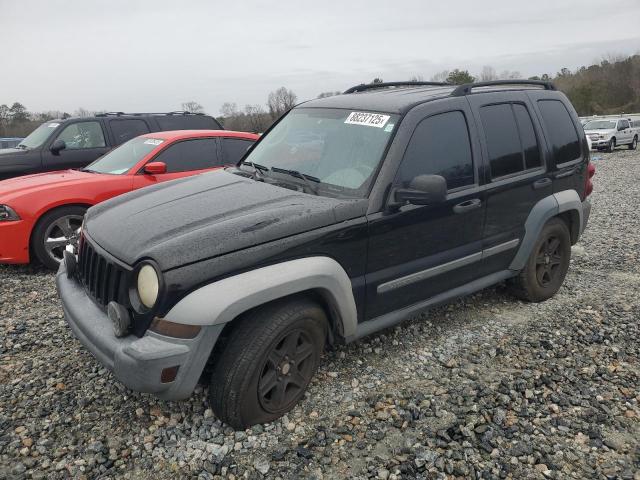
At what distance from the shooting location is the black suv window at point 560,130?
13.9 feet

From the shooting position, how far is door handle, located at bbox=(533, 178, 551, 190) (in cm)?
403

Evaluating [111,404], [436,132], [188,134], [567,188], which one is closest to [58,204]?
[188,134]

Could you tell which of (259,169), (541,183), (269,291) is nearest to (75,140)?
(259,169)

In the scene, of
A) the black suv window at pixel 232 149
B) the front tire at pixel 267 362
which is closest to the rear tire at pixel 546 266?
the front tire at pixel 267 362

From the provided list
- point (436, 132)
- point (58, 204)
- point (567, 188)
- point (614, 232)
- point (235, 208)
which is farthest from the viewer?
point (614, 232)

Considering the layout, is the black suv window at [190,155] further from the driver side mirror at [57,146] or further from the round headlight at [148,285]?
the round headlight at [148,285]

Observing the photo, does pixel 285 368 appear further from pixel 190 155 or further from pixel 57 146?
pixel 57 146

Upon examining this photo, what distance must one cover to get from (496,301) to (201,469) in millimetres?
3161

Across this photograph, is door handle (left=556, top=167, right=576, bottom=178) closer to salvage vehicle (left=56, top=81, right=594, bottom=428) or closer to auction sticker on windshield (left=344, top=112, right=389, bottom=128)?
salvage vehicle (left=56, top=81, right=594, bottom=428)

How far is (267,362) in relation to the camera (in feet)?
8.91

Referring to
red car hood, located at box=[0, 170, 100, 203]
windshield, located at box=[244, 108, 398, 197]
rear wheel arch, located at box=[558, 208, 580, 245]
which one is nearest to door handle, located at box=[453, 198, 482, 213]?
windshield, located at box=[244, 108, 398, 197]

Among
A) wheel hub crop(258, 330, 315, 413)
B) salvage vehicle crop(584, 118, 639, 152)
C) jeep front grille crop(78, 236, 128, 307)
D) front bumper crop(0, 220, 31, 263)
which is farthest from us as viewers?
salvage vehicle crop(584, 118, 639, 152)

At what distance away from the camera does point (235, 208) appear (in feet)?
9.57

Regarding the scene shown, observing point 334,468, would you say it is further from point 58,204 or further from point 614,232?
point 614,232
